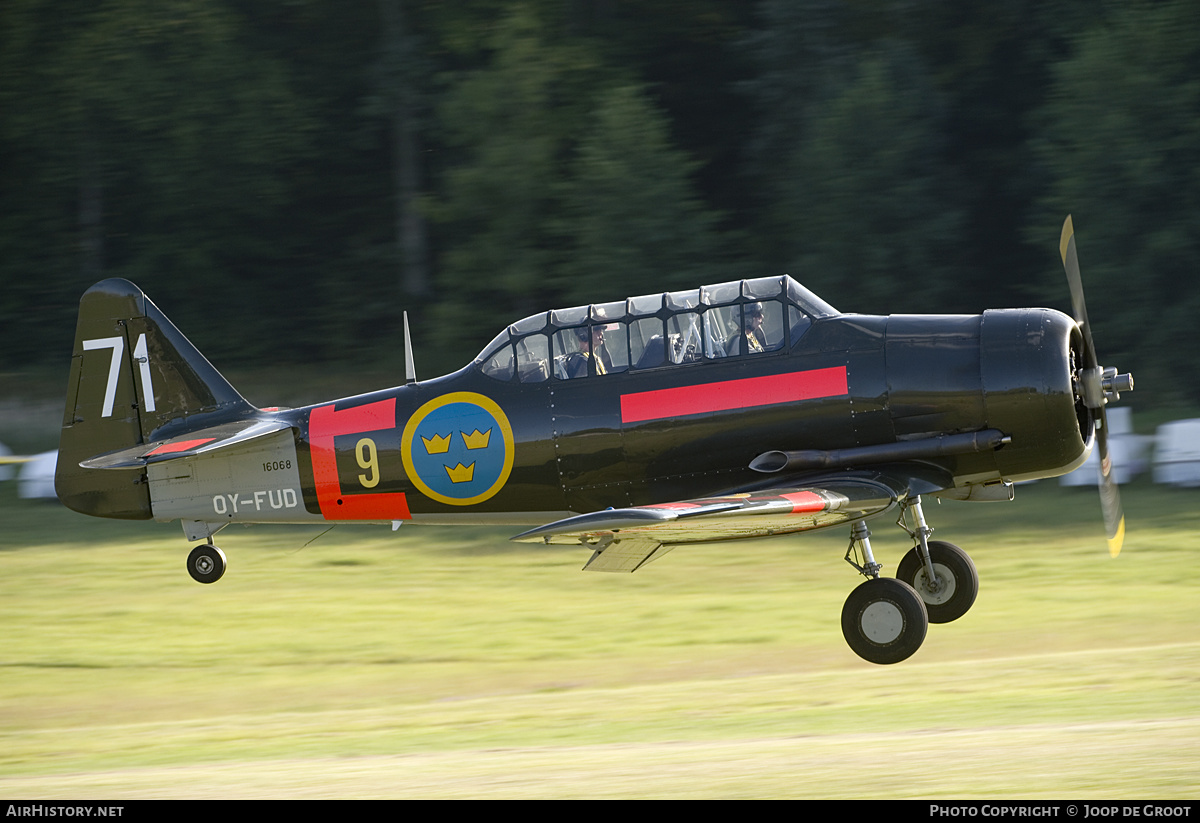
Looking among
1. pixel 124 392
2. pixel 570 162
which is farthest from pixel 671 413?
pixel 570 162

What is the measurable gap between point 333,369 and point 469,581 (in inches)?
630

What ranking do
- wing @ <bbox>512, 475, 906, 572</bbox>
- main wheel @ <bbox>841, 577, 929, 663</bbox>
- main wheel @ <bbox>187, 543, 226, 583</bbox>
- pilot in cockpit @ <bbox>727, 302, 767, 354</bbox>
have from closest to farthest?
wing @ <bbox>512, 475, 906, 572</bbox> < main wheel @ <bbox>841, 577, 929, 663</bbox> < pilot in cockpit @ <bbox>727, 302, 767, 354</bbox> < main wheel @ <bbox>187, 543, 226, 583</bbox>

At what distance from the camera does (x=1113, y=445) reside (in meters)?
20.0

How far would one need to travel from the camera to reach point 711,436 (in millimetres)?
10367

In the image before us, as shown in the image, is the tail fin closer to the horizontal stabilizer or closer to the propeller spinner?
the horizontal stabilizer

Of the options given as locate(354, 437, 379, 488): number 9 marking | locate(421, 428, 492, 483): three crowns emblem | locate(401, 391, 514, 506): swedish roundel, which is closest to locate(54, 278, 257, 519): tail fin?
locate(354, 437, 379, 488): number 9 marking

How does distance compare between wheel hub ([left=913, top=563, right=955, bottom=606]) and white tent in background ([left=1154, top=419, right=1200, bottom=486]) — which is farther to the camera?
white tent in background ([left=1154, top=419, right=1200, bottom=486])

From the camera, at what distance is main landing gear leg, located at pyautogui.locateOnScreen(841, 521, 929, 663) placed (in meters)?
9.76

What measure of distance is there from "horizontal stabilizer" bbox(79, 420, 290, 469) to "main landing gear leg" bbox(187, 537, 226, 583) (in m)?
0.88

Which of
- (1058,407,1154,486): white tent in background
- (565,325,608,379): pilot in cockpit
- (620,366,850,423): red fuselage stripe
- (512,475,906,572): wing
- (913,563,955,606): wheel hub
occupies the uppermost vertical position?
(565,325,608,379): pilot in cockpit

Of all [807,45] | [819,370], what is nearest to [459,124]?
[807,45]

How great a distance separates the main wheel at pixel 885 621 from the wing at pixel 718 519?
60 centimetres

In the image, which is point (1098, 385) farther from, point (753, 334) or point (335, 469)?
point (335, 469)
